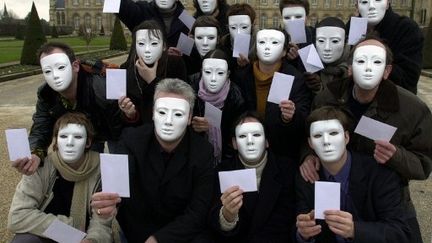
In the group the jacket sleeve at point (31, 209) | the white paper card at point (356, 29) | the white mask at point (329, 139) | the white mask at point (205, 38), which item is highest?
the white paper card at point (356, 29)

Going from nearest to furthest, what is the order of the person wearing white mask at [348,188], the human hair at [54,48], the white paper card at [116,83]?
the person wearing white mask at [348,188], the white paper card at [116,83], the human hair at [54,48]

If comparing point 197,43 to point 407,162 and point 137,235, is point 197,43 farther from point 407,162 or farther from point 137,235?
point 407,162

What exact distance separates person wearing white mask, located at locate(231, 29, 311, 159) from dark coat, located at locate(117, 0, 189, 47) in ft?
2.53

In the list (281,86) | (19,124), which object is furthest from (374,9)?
(19,124)

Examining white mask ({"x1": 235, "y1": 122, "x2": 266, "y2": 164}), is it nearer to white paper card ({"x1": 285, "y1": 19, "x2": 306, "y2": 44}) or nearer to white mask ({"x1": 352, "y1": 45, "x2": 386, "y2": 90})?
white mask ({"x1": 352, "y1": 45, "x2": 386, "y2": 90})

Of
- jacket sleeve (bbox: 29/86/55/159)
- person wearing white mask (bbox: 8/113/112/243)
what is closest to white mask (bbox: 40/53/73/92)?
jacket sleeve (bbox: 29/86/55/159)

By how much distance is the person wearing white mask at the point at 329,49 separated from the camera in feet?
10.6

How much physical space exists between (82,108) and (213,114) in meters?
0.79

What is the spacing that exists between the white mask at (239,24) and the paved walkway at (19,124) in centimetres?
198

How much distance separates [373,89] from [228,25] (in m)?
1.43

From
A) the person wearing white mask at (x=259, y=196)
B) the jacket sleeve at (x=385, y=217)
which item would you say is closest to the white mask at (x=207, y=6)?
the person wearing white mask at (x=259, y=196)

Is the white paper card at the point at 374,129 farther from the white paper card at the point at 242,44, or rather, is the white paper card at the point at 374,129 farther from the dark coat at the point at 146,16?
the dark coat at the point at 146,16

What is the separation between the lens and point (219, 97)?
3131 millimetres

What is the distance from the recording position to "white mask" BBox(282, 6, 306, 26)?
3.75 m
